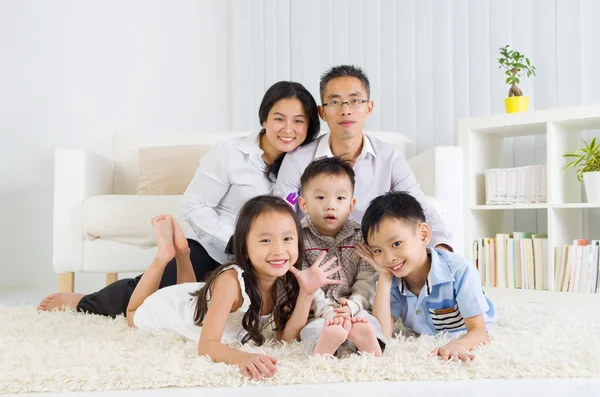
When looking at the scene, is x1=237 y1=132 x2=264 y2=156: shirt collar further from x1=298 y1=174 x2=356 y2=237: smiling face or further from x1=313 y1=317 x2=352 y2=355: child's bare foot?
x1=313 y1=317 x2=352 y2=355: child's bare foot

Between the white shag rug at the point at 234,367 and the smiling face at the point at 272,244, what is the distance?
0.19m

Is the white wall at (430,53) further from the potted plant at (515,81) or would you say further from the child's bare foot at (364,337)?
the child's bare foot at (364,337)

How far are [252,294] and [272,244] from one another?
134 mm

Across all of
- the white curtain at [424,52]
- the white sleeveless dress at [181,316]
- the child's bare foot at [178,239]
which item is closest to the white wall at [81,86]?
the white curtain at [424,52]

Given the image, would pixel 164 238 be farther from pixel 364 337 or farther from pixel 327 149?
pixel 364 337

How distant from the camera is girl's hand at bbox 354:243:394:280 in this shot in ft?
4.82

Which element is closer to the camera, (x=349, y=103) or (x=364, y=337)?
(x=364, y=337)

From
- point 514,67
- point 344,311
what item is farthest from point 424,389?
point 514,67

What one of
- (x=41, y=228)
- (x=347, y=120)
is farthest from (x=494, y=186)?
(x=41, y=228)

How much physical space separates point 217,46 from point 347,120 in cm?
256

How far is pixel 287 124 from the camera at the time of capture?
188cm

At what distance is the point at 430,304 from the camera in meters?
1.49

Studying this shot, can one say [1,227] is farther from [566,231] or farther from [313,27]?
[566,231]

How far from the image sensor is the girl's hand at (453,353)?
1.23 m
